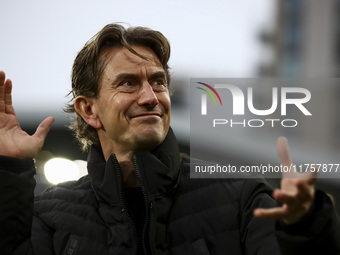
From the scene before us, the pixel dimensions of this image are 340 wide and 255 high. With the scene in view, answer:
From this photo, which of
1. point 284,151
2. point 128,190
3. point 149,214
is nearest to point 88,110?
point 128,190

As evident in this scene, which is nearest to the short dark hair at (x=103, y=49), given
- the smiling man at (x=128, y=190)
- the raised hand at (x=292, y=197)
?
the smiling man at (x=128, y=190)

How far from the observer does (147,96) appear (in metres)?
2.58

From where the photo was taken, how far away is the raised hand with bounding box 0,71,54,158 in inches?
92.3

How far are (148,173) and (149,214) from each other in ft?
0.65

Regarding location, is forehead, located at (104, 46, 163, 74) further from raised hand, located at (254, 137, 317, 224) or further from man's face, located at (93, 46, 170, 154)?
raised hand, located at (254, 137, 317, 224)

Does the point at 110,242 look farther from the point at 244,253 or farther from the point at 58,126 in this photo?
the point at 58,126

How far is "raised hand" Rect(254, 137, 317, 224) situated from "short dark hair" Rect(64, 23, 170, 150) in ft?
4.23

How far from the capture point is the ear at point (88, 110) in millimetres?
2850

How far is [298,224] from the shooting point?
182 cm

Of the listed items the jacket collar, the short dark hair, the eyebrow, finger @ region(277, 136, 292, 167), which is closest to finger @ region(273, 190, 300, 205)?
finger @ region(277, 136, 292, 167)

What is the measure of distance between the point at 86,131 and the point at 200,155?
57.1ft

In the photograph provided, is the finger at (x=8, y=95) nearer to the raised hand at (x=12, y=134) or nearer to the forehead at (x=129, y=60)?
the raised hand at (x=12, y=134)

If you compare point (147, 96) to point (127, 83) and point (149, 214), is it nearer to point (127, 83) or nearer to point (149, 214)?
point (127, 83)

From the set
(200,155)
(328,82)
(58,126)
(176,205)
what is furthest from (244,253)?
(328,82)
